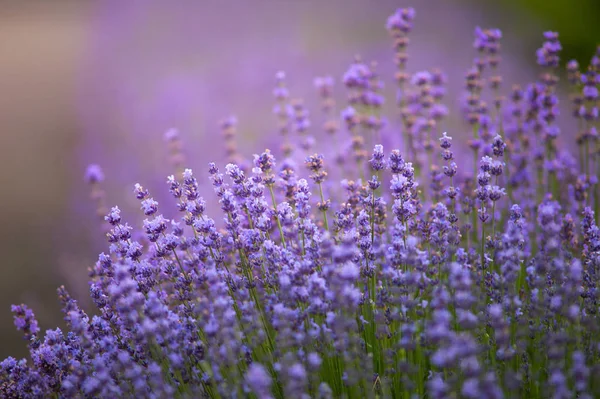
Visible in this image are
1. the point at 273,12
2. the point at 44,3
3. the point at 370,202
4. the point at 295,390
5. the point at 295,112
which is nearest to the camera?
the point at 295,390

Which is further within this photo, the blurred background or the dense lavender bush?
the blurred background

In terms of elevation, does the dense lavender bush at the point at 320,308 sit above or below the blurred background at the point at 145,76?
below

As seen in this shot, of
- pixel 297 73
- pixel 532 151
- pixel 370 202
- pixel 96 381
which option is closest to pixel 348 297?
pixel 370 202

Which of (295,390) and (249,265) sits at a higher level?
(249,265)

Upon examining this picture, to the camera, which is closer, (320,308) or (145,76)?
(320,308)

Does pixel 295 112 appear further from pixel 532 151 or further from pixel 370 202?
pixel 370 202

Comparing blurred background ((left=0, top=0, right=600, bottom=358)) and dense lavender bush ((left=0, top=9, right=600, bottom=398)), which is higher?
blurred background ((left=0, top=0, right=600, bottom=358))

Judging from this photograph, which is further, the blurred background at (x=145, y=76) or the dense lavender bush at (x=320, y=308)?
the blurred background at (x=145, y=76)

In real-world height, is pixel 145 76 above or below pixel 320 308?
above
